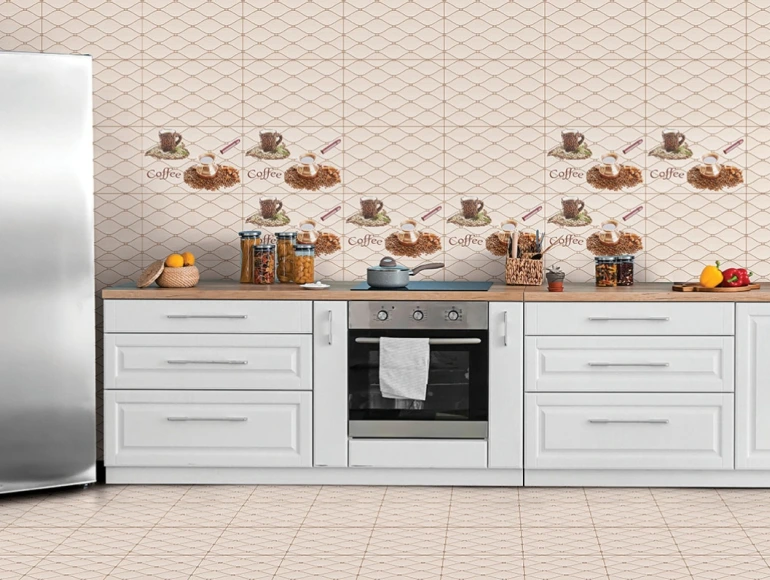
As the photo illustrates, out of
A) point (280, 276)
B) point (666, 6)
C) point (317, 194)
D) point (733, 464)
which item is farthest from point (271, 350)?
point (666, 6)

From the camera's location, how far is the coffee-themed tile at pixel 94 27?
4.64 metres

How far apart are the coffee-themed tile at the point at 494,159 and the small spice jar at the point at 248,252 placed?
89 cm

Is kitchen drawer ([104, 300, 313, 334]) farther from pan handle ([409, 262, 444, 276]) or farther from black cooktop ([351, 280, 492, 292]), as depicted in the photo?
pan handle ([409, 262, 444, 276])

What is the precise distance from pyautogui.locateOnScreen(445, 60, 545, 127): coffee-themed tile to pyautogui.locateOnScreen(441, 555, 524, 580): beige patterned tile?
2.06 meters

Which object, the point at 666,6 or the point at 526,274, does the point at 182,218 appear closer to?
the point at 526,274

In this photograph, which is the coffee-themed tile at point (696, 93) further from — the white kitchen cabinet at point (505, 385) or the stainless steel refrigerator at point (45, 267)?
the stainless steel refrigerator at point (45, 267)

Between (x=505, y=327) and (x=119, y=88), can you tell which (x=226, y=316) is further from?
(x=119, y=88)

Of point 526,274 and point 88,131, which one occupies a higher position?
point 88,131

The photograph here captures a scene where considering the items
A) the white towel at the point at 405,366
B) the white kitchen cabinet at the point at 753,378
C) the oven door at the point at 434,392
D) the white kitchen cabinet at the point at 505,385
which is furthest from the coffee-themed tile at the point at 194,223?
the white kitchen cabinet at the point at 753,378

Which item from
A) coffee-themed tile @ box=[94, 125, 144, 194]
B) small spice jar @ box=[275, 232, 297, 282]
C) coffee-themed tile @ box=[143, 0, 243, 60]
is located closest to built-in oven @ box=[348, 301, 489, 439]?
small spice jar @ box=[275, 232, 297, 282]

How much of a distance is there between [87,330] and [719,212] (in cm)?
275

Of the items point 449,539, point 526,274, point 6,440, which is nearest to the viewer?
point 449,539

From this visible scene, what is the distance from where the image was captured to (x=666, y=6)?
453 cm

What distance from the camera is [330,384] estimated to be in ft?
13.6
